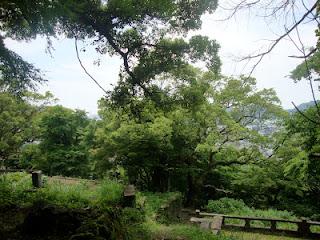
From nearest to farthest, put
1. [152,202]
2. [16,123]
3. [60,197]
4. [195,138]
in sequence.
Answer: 1. [60,197]
2. [152,202]
3. [195,138]
4. [16,123]

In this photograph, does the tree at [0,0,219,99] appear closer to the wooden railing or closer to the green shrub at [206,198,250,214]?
the wooden railing

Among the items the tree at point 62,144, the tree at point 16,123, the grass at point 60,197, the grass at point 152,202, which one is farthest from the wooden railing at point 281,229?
the tree at point 16,123

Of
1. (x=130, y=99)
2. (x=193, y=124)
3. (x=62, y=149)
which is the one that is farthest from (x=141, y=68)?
(x=62, y=149)

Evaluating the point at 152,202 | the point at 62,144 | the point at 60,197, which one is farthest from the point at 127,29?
the point at 62,144

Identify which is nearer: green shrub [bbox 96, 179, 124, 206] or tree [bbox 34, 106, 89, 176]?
green shrub [bbox 96, 179, 124, 206]

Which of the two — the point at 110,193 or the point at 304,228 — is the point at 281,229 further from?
the point at 110,193

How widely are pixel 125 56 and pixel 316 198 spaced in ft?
53.6

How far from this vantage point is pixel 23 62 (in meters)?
8.89

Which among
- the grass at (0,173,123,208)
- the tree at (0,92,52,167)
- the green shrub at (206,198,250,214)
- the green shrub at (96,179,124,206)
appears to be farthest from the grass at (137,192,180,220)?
the tree at (0,92,52,167)

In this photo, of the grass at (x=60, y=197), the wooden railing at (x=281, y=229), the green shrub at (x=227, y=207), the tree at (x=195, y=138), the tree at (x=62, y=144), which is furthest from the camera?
the tree at (x=62, y=144)

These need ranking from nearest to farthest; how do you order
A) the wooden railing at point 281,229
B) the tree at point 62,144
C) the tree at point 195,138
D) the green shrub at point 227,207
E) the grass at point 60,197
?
the grass at point 60,197 → the wooden railing at point 281,229 → the tree at point 195,138 → the green shrub at point 227,207 → the tree at point 62,144

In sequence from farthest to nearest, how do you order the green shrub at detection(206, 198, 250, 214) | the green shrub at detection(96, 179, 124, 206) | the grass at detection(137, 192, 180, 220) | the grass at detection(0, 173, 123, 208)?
the green shrub at detection(206, 198, 250, 214)
the grass at detection(137, 192, 180, 220)
the green shrub at detection(96, 179, 124, 206)
the grass at detection(0, 173, 123, 208)

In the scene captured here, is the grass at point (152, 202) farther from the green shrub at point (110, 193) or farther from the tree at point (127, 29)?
the tree at point (127, 29)

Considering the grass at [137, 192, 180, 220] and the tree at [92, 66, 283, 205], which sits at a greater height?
the tree at [92, 66, 283, 205]
